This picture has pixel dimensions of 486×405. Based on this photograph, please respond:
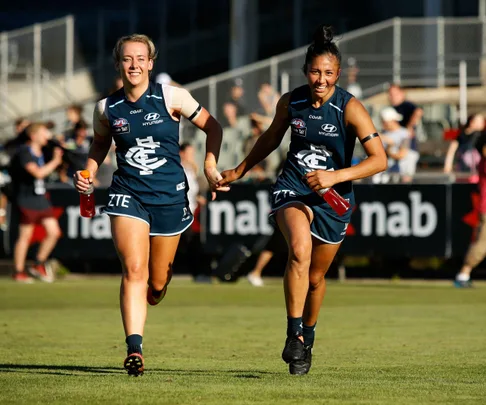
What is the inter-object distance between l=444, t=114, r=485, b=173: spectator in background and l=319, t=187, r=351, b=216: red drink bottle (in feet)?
40.5

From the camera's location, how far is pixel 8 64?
93.5ft

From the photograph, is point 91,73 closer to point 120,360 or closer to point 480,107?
point 480,107

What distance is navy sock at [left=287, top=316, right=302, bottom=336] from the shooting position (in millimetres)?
8914

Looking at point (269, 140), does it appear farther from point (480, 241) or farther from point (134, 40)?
point (480, 241)

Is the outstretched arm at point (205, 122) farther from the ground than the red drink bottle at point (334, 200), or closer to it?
farther from the ground

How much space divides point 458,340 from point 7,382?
4.64 metres

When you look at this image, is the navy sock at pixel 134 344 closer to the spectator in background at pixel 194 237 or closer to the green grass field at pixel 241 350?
the green grass field at pixel 241 350

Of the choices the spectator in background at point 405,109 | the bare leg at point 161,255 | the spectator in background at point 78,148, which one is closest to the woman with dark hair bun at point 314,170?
the bare leg at point 161,255

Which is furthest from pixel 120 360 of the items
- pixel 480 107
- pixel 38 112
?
pixel 38 112

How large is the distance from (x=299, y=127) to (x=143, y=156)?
1085mm

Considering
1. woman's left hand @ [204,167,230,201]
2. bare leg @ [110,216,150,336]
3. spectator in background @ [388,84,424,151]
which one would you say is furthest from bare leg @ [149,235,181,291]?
spectator in background @ [388,84,424,151]

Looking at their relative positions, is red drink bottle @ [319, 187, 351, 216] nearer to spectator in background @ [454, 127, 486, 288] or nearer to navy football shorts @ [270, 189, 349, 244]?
navy football shorts @ [270, 189, 349, 244]

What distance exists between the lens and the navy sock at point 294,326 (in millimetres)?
8914

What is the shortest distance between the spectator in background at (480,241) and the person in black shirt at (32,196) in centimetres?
644
